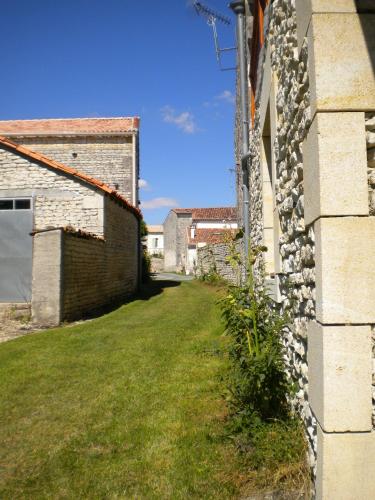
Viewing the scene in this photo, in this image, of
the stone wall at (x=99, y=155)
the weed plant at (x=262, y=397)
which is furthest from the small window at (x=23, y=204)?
the weed plant at (x=262, y=397)

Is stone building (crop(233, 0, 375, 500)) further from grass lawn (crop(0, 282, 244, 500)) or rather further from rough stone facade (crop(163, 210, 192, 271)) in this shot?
rough stone facade (crop(163, 210, 192, 271))

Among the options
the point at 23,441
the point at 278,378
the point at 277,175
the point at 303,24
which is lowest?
the point at 23,441

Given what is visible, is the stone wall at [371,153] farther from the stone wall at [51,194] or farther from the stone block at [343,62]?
the stone wall at [51,194]

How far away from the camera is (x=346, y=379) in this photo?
7.02ft

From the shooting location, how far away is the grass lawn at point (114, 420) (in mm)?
2754

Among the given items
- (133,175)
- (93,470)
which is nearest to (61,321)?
(93,470)

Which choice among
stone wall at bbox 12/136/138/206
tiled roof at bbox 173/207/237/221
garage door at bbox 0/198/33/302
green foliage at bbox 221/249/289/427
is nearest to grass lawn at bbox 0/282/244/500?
green foliage at bbox 221/249/289/427

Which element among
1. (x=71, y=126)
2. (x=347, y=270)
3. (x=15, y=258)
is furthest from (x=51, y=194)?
(x=347, y=270)

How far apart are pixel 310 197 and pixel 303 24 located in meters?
1.06

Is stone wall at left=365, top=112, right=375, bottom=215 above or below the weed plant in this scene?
above

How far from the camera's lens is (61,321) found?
916cm

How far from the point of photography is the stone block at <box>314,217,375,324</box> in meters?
2.15

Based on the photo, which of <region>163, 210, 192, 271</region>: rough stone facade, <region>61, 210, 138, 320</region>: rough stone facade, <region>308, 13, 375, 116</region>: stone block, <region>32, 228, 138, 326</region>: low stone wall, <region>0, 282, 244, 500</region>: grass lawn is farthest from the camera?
<region>163, 210, 192, 271</region>: rough stone facade

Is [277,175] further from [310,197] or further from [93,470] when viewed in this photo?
[93,470]
